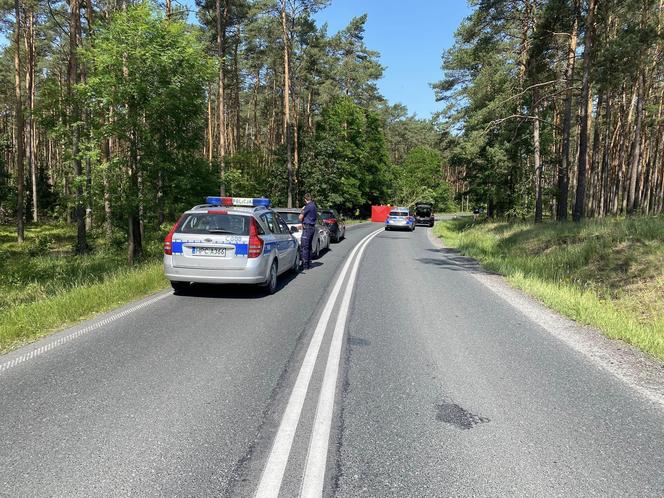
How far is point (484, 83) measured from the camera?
79.7 feet

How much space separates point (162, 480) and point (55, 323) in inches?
182

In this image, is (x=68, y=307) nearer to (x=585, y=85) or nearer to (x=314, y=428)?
(x=314, y=428)

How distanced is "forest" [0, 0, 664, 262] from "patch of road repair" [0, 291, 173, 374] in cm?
728

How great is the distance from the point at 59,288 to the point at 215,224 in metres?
3.69

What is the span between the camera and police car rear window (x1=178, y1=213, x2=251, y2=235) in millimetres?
8422

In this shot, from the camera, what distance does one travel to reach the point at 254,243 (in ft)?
27.5

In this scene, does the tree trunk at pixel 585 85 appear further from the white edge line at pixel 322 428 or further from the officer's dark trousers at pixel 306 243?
the white edge line at pixel 322 428

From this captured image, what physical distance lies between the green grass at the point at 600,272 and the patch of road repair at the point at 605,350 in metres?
0.21

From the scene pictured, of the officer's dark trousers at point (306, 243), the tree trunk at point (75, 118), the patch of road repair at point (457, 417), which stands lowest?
the patch of road repair at point (457, 417)

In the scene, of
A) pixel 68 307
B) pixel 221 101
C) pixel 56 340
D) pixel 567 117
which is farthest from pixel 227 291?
pixel 221 101

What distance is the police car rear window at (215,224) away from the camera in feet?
27.6

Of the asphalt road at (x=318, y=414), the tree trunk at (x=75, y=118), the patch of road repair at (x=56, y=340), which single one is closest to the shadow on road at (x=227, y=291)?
the patch of road repair at (x=56, y=340)

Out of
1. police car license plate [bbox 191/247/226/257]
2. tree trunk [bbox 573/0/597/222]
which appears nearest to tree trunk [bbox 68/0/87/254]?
police car license plate [bbox 191/247/226/257]

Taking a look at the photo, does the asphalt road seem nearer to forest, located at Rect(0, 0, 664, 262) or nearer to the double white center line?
the double white center line
